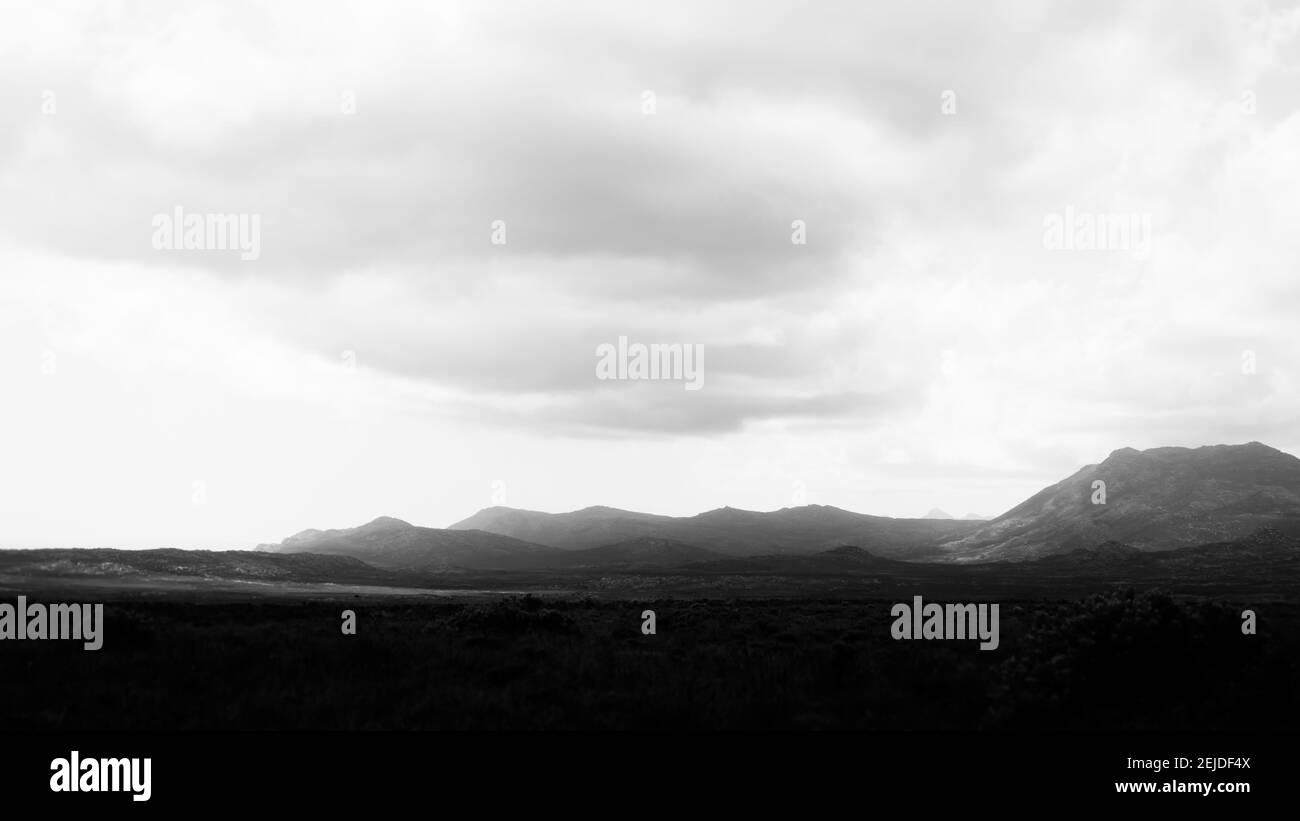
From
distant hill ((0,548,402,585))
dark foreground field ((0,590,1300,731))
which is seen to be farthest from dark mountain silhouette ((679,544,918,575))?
dark foreground field ((0,590,1300,731))

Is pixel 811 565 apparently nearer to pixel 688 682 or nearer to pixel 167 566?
pixel 167 566

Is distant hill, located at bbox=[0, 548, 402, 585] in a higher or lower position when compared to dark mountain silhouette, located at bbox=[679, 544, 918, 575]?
higher

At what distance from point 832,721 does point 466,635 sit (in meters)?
14.0

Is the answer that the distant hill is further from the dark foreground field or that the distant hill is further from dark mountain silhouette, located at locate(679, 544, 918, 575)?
the dark foreground field

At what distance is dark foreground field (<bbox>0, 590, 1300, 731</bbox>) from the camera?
488 inches

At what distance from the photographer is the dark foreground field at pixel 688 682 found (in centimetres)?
1240

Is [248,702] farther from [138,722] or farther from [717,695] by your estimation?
[717,695]

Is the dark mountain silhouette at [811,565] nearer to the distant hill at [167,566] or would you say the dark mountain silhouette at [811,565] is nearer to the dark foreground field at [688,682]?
the distant hill at [167,566]

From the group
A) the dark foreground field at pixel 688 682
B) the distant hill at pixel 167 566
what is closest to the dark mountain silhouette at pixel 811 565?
the distant hill at pixel 167 566

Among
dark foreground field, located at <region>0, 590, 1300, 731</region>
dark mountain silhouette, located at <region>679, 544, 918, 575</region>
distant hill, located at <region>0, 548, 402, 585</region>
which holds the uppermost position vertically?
dark foreground field, located at <region>0, 590, 1300, 731</region>

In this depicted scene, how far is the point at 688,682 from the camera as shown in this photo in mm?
15133
